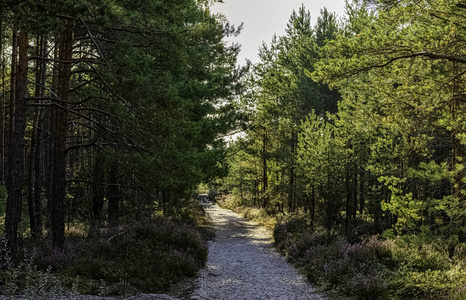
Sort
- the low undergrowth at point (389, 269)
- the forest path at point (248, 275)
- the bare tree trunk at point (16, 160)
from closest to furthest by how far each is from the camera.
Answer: the bare tree trunk at point (16, 160) → the low undergrowth at point (389, 269) → the forest path at point (248, 275)

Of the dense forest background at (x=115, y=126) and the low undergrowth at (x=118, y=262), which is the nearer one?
the low undergrowth at (x=118, y=262)

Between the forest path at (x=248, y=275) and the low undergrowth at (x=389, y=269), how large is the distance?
69 cm

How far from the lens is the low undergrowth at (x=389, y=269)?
24.5 ft

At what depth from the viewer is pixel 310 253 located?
12.6 metres

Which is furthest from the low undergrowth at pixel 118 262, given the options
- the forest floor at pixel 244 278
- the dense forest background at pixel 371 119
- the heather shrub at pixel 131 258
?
the dense forest background at pixel 371 119

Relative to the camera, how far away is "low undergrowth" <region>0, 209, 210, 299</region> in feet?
22.0

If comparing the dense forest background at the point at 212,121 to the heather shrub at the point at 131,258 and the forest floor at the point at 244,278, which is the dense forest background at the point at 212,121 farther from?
the forest floor at the point at 244,278

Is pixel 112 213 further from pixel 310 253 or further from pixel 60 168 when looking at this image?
pixel 310 253

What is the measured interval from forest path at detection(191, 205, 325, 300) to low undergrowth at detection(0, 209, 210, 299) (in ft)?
2.49

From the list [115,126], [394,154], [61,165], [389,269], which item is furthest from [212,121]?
[389,269]

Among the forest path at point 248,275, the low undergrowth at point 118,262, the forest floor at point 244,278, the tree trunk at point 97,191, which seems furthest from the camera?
the tree trunk at point 97,191

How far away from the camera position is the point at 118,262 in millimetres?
8555

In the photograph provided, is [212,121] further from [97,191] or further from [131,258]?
[131,258]

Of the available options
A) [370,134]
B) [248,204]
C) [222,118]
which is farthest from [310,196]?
[248,204]
